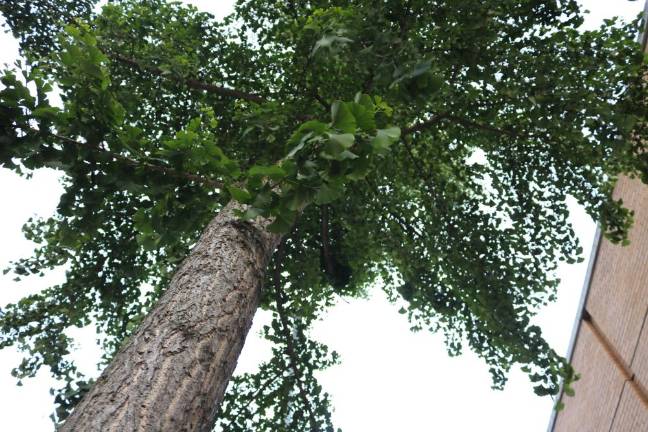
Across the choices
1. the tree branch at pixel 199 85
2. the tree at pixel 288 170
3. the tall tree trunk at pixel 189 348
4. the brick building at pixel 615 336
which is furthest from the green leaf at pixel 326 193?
the brick building at pixel 615 336

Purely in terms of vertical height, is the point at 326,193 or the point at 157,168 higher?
the point at 157,168

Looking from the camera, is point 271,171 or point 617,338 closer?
point 271,171

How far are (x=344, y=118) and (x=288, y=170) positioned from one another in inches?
12.0

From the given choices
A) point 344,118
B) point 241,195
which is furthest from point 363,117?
point 241,195

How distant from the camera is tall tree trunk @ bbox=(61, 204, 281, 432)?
7.07 feet

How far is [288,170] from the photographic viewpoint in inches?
83.4

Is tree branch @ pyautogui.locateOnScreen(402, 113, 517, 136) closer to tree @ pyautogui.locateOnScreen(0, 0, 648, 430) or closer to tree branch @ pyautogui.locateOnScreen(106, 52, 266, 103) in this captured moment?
tree @ pyautogui.locateOnScreen(0, 0, 648, 430)

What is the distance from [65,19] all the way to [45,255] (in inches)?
136

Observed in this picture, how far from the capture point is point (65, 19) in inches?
297

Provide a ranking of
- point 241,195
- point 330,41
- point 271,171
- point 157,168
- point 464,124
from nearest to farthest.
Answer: point 271,171 → point 241,195 → point 157,168 → point 330,41 → point 464,124

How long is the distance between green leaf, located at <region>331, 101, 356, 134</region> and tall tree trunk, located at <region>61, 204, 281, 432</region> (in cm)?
131

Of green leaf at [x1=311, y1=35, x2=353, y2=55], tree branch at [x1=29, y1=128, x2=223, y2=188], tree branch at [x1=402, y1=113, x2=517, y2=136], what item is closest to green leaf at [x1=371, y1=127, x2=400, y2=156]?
tree branch at [x1=29, y1=128, x2=223, y2=188]

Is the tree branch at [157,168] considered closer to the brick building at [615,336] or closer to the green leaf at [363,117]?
the green leaf at [363,117]

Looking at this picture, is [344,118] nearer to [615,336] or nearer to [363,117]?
[363,117]
